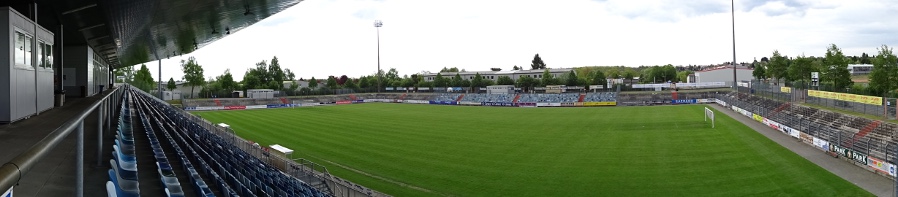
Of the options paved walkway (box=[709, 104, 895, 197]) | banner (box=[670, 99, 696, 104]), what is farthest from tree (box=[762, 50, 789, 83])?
paved walkway (box=[709, 104, 895, 197])

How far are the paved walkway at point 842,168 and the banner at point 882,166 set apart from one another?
230 mm

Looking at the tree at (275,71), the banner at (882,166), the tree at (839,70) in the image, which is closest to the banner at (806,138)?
the banner at (882,166)

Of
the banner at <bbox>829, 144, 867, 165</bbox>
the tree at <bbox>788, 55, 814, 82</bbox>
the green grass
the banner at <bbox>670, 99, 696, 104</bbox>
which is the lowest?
the green grass

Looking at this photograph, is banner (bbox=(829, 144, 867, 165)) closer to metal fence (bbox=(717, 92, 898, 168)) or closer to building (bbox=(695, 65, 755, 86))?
metal fence (bbox=(717, 92, 898, 168))

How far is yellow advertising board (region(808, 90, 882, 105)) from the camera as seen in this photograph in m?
27.5

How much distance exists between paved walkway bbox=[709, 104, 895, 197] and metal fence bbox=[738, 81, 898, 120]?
455 centimetres

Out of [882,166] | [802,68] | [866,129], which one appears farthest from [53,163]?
[802,68]

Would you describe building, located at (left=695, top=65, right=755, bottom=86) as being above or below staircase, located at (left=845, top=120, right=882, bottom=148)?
above

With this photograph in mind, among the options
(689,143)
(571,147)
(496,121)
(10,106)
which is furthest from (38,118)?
(496,121)

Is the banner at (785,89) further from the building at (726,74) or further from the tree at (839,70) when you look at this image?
the building at (726,74)

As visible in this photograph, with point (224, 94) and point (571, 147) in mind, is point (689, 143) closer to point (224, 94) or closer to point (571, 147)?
point (571, 147)

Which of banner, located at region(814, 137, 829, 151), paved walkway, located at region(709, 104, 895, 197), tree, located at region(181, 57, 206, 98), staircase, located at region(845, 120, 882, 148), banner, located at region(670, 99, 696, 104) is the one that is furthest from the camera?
tree, located at region(181, 57, 206, 98)

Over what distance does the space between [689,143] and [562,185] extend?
12.7m

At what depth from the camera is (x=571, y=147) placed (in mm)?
26797
